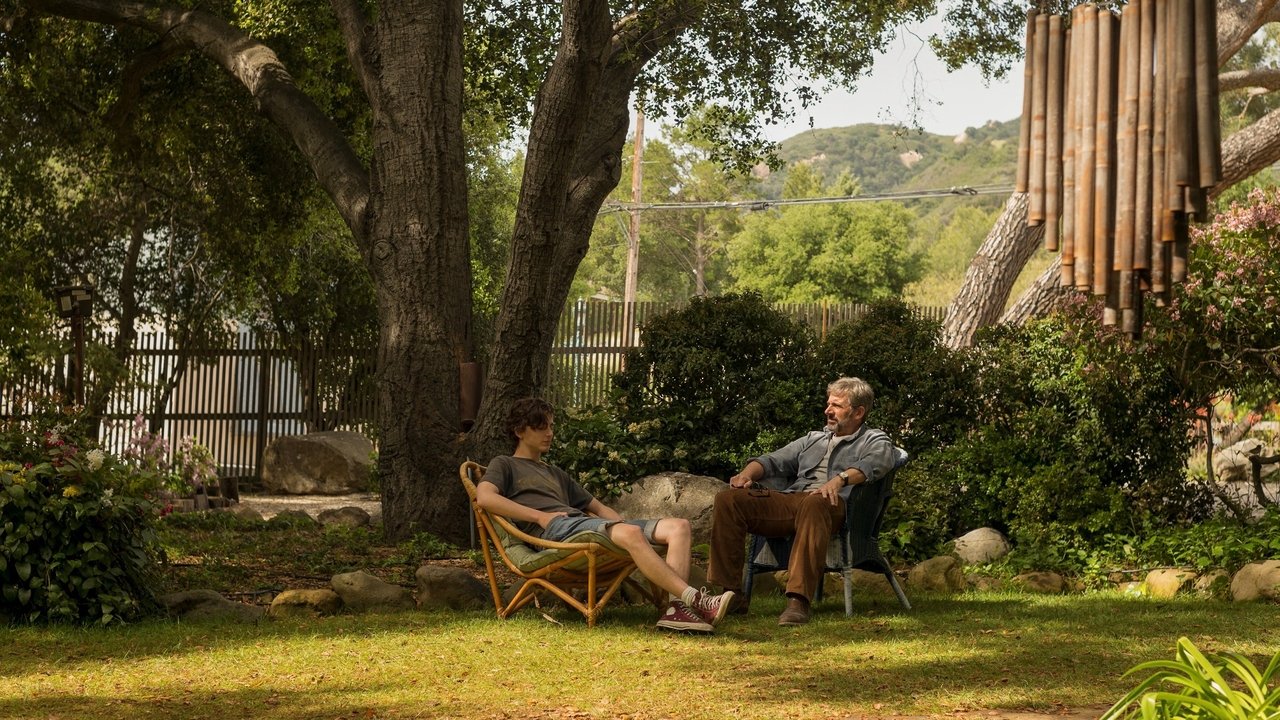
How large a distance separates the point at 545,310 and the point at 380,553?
2.06 meters

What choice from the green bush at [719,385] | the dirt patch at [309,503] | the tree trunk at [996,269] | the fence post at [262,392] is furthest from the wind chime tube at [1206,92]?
the fence post at [262,392]

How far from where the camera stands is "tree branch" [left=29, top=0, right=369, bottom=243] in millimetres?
9969

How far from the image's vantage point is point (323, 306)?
1864 cm

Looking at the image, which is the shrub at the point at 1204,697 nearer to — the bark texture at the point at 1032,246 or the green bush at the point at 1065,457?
the green bush at the point at 1065,457

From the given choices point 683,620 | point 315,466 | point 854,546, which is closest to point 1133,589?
point 854,546

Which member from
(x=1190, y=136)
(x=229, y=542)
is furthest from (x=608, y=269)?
(x=1190, y=136)

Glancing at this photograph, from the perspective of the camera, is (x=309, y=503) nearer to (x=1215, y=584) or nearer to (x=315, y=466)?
(x=315, y=466)

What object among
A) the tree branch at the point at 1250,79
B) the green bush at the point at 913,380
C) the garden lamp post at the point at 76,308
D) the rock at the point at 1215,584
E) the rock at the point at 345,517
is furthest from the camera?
the tree branch at the point at 1250,79

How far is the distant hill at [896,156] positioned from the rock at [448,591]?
10874 cm

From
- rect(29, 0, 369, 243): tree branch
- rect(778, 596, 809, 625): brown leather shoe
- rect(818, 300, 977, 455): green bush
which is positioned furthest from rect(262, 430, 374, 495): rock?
rect(778, 596, 809, 625): brown leather shoe

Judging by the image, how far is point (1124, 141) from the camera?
129 inches

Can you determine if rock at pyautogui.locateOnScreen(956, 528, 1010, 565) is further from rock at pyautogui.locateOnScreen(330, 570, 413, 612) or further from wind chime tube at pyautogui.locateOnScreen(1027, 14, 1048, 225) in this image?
wind chime tube at pyautogui.locateOnScreen(1027, 14, 1048, 225)

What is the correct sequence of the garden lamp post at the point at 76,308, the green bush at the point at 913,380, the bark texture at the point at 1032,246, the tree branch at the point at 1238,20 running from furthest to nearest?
the tree branch at the point at 1238,20 < the garden lamp post at the point at 76,308 < the bark texture at the point at 1032,246 < the green bush at the point at 913,380

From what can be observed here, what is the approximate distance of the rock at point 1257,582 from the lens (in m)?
7.07
